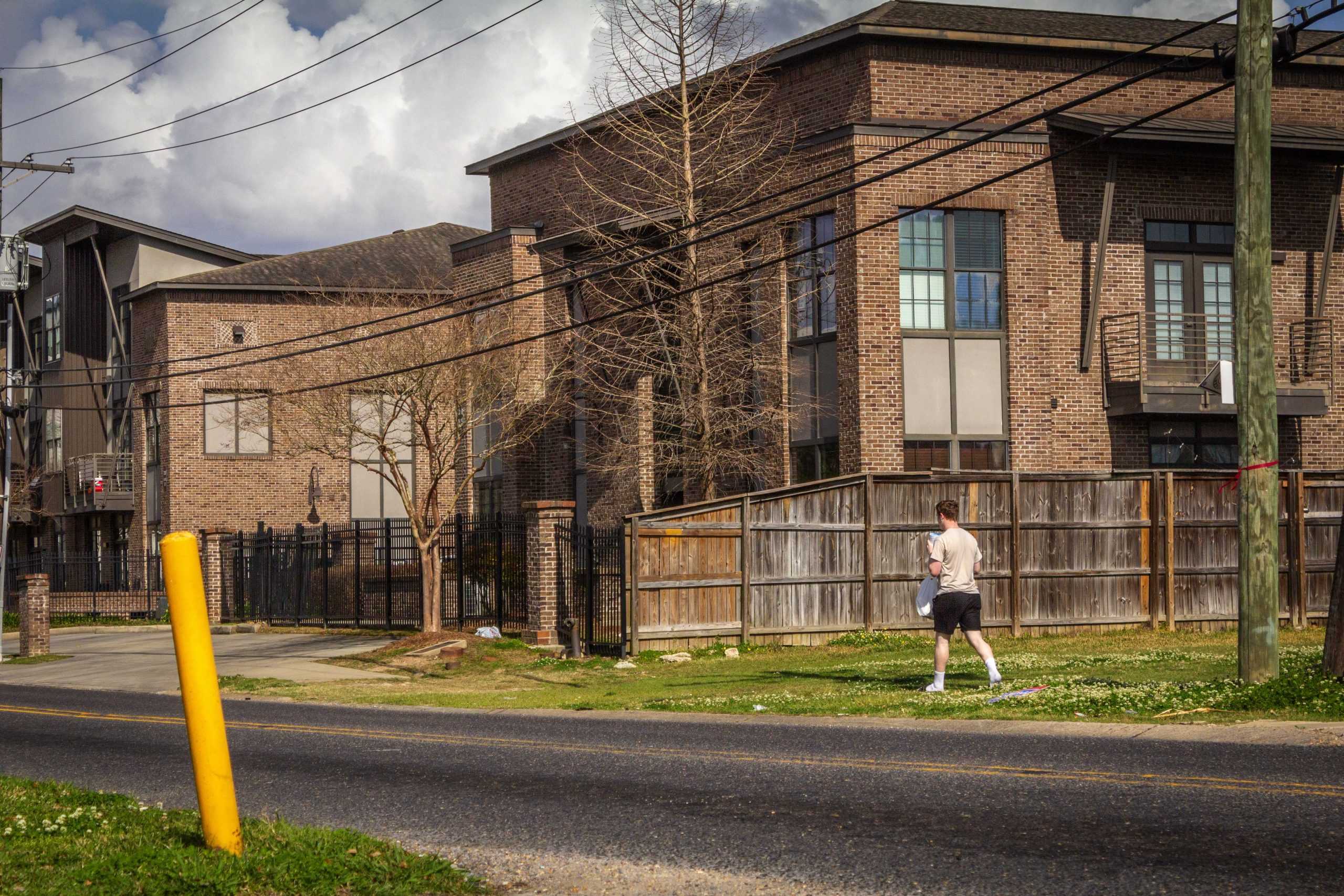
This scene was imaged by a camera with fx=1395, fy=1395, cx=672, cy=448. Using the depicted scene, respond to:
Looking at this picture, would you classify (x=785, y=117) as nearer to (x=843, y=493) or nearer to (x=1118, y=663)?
(x=843, y=493)

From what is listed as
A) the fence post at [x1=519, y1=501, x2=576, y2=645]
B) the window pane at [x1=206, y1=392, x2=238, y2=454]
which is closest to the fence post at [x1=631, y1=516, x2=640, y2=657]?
the fence post at [x1=519, y1=501, x2=576, y2=645]

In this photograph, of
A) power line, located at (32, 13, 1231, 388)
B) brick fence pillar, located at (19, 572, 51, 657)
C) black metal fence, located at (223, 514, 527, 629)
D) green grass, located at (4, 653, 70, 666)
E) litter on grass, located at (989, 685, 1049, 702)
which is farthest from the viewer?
brick fence pillar, located at (19, 572, 51, 657)

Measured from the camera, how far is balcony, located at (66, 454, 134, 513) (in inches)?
1821

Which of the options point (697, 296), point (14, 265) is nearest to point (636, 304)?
point (697, 296)

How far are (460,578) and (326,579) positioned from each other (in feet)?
17.5

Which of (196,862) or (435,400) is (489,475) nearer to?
(435,400)

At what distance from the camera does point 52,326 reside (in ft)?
172

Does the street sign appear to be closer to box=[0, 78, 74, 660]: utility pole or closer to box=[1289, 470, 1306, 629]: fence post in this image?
box=[0, 78, 74, 660]: utility pole

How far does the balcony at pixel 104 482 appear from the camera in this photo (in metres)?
46.2

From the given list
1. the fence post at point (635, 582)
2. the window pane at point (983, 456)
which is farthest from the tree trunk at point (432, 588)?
the window pane at point (983, 456)

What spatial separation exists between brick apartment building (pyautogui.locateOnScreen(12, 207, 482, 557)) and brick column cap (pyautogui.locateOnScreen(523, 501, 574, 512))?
54.5ft

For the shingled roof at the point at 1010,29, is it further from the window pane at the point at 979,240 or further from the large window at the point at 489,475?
the large window at the point at 489,475

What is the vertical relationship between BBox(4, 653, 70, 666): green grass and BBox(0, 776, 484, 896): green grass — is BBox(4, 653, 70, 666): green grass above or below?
below

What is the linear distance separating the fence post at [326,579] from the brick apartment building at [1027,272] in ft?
24.0
